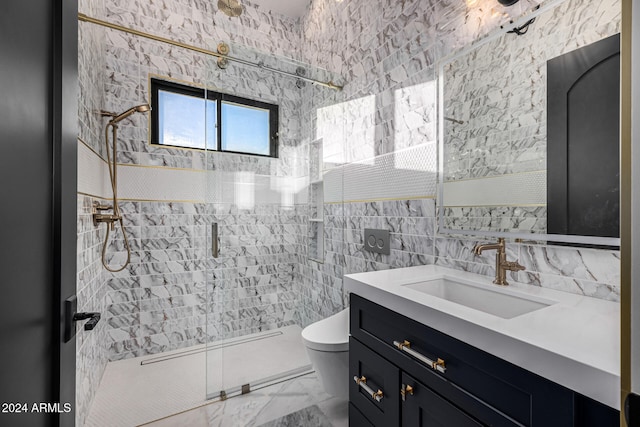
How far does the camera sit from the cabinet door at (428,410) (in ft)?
2.83

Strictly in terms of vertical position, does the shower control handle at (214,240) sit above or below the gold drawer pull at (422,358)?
above

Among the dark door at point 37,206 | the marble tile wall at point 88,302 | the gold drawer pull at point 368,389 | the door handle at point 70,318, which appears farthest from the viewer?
the marble tile wall at point 88,302

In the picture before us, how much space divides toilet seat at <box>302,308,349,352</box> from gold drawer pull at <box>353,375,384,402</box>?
34 cm

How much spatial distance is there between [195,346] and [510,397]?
2689 millimetres

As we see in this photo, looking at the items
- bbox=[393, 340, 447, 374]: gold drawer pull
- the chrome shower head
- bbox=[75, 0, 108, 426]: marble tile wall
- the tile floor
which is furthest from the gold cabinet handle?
the chrome shower head

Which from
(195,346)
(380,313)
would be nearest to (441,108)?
(380,313)

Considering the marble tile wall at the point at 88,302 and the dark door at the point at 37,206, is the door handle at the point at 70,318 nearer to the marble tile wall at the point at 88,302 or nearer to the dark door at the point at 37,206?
the dark door at the point at 37,206

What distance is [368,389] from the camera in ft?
4.12

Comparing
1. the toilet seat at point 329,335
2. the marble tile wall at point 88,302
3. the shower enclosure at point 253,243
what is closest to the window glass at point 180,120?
the shower enclosure at point 253,243

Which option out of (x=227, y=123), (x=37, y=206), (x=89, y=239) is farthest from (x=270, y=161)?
(x=37, y=206)

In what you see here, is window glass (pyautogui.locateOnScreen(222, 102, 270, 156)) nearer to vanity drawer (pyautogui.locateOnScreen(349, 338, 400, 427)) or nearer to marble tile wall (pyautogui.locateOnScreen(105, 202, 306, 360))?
marble tile wall (pyautogui.locateOnScreen(105, 202, 306, 360))

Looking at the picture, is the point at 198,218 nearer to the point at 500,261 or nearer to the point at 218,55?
the point at 218,55

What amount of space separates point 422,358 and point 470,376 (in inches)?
6.6

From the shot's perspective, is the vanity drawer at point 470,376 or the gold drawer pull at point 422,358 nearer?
the vanity drawer at point 470,376
